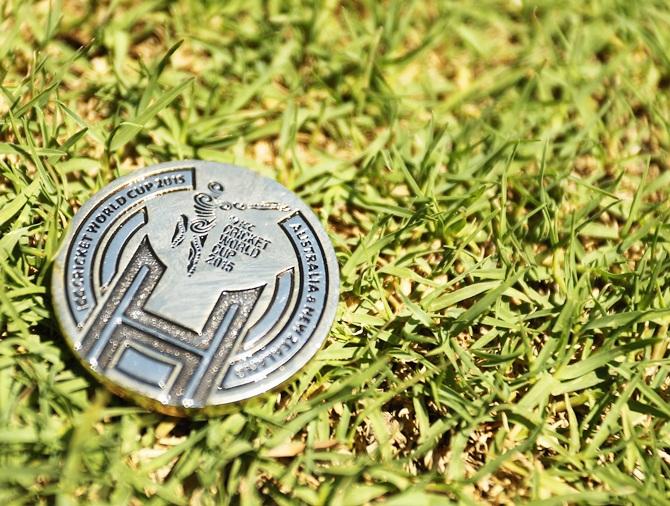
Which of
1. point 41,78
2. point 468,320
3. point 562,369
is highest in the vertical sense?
point 41,78

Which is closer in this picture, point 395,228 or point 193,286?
point 193,286

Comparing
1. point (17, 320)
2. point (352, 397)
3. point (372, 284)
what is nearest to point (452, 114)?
point (372, 284)

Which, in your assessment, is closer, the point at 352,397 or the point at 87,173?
the point at 352,397

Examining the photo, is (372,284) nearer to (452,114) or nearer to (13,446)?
(452,114)

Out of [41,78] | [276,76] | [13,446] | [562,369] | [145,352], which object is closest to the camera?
[13,446]

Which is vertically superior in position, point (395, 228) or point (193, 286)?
point (193, 286)
